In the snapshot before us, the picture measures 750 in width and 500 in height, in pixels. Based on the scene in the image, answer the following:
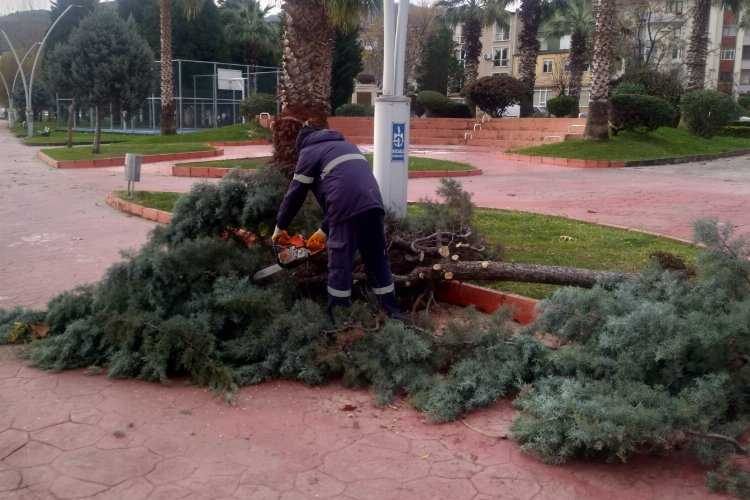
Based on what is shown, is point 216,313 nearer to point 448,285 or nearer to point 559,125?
point 448,285

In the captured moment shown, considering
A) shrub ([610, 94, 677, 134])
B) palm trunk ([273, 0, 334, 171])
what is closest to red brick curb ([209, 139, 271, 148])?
shrub ([610, 94, 677, 134])

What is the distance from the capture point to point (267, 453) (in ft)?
11.9

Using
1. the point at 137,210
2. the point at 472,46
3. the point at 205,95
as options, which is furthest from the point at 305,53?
the point at 472,46

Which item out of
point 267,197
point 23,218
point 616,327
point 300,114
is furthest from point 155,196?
point 616,327

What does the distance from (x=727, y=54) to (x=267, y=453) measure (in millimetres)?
78109

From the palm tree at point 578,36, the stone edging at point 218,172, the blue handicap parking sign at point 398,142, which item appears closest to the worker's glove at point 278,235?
the blue handicap parking sign at point 398,142

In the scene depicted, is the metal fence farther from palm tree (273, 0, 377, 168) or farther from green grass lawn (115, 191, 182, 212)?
palm tree (273, 0, 377, 168)

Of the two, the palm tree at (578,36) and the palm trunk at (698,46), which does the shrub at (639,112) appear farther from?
the palm tree at (578,36)

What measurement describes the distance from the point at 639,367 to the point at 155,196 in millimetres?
9591

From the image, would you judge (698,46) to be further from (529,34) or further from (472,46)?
(472,46)

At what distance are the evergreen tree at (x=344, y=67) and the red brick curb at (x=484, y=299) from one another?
29.8 metres

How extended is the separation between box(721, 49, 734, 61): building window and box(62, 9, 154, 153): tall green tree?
2476 inches

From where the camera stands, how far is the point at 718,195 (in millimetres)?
12109

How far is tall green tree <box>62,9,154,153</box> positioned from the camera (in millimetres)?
22594
